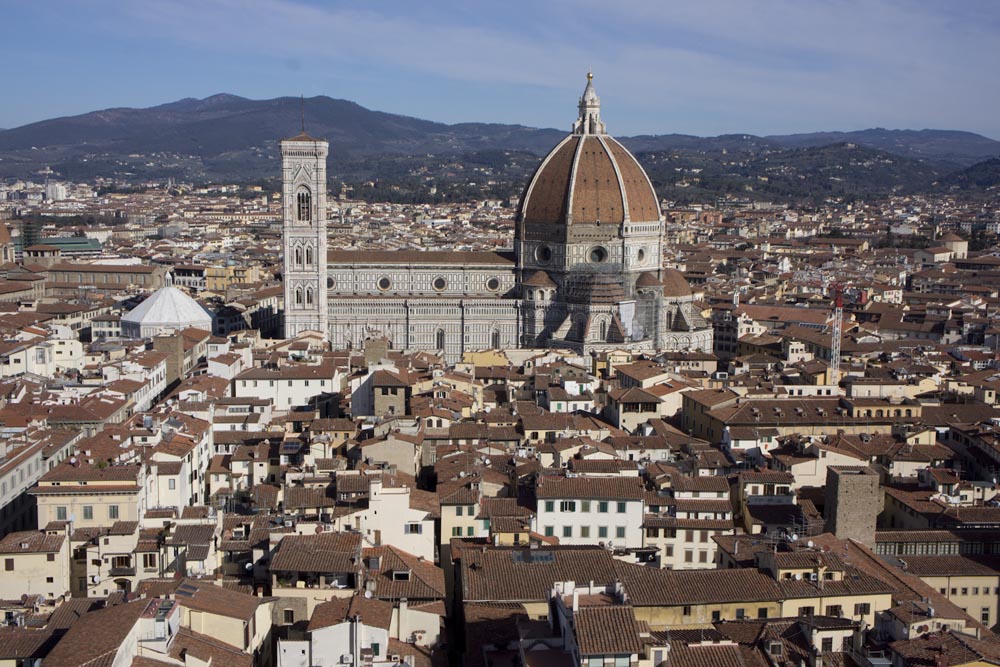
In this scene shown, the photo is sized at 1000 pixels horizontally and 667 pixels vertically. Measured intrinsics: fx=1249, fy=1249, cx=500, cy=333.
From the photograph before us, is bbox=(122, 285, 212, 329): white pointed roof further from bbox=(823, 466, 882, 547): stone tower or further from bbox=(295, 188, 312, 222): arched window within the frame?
bbox=(823, 466, 882, 547): stone tower

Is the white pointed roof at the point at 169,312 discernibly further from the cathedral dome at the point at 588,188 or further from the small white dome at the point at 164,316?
the cathedral dome at the point at 588,188

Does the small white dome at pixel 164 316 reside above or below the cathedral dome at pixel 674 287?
below

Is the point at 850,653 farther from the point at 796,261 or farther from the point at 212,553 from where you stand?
the point at 796,261

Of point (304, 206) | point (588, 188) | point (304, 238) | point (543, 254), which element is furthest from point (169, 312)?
point (588, 188)

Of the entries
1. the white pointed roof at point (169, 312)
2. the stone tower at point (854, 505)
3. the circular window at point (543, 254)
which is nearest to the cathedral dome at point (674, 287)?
the circular window at point (543, 254)

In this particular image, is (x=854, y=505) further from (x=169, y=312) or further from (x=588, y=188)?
(x=588, y=188)
